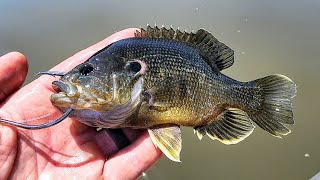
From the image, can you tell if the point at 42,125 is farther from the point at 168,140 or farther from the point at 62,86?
the point at 168,140

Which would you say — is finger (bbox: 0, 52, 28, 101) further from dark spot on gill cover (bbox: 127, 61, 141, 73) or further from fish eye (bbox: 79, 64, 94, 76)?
dark spot on gill cover (bbox: 127, 61, 141, 73)

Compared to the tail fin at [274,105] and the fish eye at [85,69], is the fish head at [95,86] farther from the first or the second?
the tail fin at [274,105]

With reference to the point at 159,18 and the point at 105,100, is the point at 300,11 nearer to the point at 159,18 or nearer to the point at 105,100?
the point at 159,18

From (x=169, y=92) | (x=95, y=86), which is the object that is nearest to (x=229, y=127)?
(x=169, y=92)

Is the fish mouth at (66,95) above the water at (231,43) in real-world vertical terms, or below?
above

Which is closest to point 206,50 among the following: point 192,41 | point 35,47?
point 192,41

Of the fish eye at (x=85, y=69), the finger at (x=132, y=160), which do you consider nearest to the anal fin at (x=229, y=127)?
the finger at (x=132, y=160)
